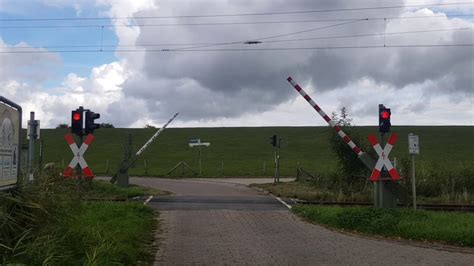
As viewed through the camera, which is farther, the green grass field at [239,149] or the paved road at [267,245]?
the green grass field at [239,149]

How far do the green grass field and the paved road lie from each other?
2807 cm

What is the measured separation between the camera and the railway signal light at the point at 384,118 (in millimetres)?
14102

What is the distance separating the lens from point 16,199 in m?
7.08

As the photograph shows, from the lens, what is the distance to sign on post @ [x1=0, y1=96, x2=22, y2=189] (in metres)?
7.18

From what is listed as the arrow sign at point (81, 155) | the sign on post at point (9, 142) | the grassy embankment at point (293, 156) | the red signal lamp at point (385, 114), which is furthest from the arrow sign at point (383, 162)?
the sign on post at point (9, 142)

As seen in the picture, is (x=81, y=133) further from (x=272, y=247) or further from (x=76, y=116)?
(x=272, y=247)

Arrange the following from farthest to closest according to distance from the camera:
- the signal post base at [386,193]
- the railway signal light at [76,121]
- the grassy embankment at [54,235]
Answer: the railway signal light at [76,121], the signal post base at [386,193], the grassy embankment at [54,235]

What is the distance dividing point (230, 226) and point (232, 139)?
210ft

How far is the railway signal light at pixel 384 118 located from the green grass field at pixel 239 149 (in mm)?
27303

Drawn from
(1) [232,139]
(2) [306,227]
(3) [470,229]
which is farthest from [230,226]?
(1) [232,139]

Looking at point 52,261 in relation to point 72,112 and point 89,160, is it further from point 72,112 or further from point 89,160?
point 89,160

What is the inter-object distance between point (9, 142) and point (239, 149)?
59.6 m

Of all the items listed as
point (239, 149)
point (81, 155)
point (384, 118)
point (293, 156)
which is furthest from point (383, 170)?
point (239, 149)

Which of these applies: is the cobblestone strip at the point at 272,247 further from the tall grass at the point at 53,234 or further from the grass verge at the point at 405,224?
the tall grass at the point at 53,234
